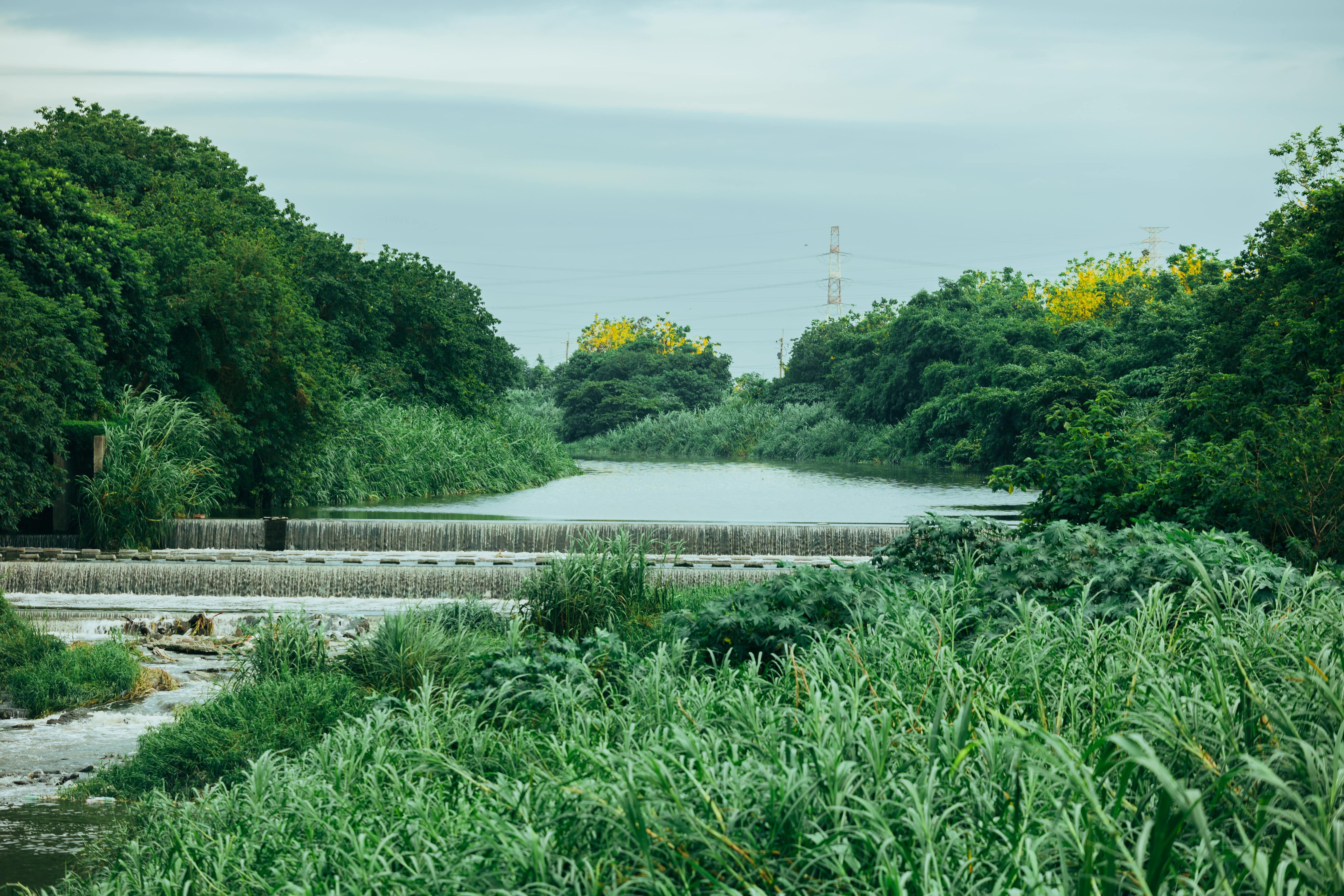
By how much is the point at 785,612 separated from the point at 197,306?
1438 cm

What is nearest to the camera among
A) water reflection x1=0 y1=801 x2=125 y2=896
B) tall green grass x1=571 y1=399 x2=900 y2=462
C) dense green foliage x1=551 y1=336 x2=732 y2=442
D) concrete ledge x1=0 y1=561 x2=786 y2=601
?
water reflection x1=0 y1=801 x2=125 y2=896

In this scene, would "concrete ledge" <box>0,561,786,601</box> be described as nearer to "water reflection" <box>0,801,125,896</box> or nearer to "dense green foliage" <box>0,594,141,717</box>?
"dense green foliage" <box>0,594,141,717</box>

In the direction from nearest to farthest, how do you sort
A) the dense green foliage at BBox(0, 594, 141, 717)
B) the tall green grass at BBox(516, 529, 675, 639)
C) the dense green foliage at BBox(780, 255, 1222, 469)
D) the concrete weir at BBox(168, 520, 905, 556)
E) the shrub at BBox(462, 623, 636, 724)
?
the shrub at BBox(462, 623, 636, 724) < the dense green foliage at BBox(0, 594, 141, 717) < the tall green grass at BBox(516, 529, 675, 639) < the concrete weir at BBox(168, 520, 905, 556) < the dense green foliage at BBox(780, 255, 1222, 469)

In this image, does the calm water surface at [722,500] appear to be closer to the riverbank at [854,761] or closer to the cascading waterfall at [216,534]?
the cascading waterfall at [216,534]

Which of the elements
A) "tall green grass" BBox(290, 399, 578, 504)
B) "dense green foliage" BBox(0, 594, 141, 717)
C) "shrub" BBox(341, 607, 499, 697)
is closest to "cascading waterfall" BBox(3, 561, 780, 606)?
"dense green foliage" BBox(0, 594, 141, 717)

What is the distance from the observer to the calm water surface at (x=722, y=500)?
17094 millimetres

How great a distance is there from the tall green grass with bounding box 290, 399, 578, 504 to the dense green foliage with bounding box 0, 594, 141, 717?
10898mm

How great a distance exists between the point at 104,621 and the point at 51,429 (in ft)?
14.3

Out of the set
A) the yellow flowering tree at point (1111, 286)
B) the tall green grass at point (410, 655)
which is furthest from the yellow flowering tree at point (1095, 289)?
the tall green grass at point (410, 655)

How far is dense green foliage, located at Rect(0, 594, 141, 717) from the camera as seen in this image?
7047mm

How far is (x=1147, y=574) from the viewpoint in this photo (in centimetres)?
472

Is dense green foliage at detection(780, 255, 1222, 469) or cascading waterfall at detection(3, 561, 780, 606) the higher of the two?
dense green foliage at detection(780, 255, 1222, 469)

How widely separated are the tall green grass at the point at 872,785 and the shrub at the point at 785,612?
764 mm

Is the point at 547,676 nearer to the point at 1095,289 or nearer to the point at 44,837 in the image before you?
the point at 44,837
